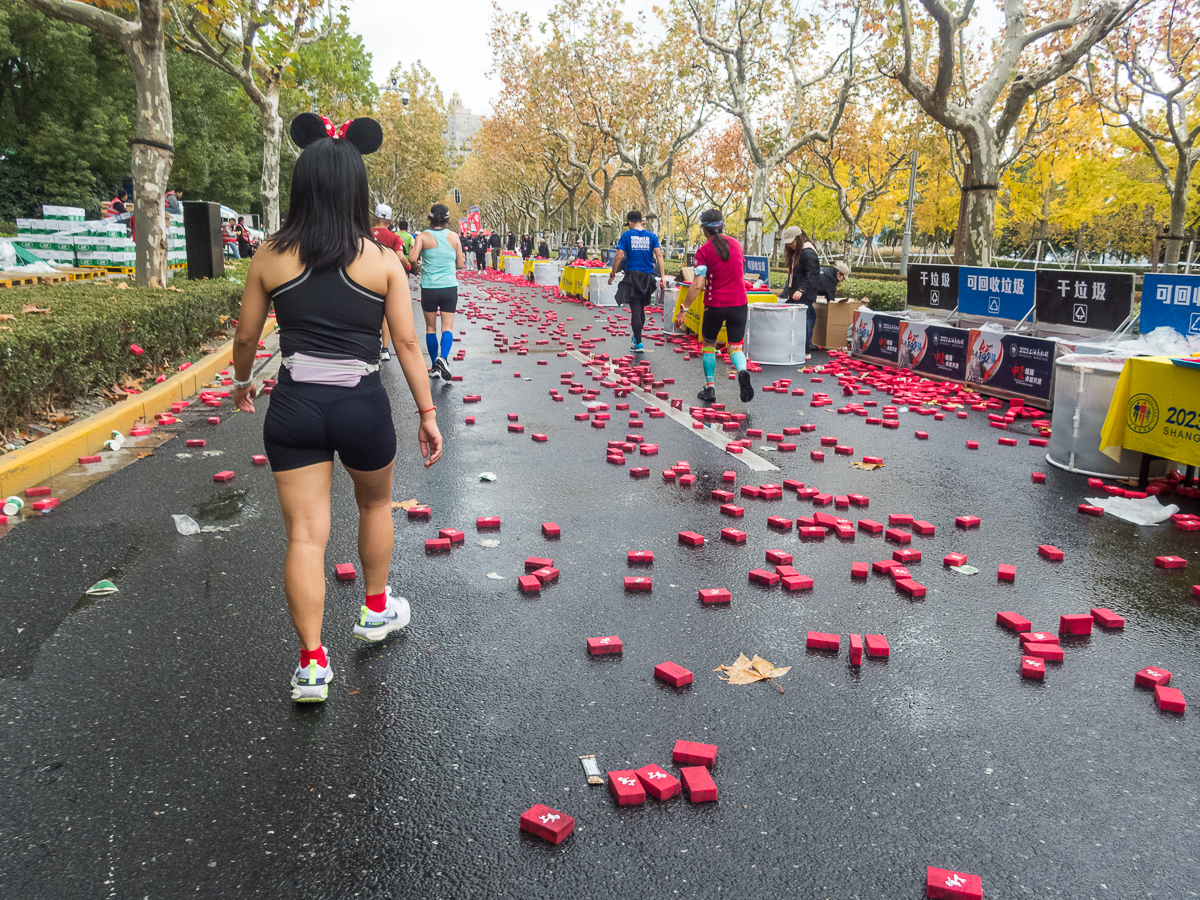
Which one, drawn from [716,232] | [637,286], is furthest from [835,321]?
[716,232]

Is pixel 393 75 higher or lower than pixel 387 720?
higher

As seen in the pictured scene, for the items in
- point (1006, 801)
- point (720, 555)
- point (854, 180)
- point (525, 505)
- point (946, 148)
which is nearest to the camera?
point (1006, 801)

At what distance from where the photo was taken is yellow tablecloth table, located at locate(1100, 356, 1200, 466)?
5707 millimetres

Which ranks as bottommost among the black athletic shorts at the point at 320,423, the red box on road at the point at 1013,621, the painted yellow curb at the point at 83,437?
the red box on road at the point at 1013,621

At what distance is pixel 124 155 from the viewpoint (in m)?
38.0

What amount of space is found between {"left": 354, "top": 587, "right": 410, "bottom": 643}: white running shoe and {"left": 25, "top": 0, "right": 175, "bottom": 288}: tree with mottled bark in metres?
11.9

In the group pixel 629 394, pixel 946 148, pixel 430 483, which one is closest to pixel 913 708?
pixel 430 483

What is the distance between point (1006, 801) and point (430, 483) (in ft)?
14.5

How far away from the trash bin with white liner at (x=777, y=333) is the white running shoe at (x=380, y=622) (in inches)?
378

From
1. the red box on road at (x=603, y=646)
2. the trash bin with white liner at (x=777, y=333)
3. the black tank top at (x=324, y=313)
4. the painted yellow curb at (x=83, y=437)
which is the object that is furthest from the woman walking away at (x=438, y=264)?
the red box on road at (x=603, y=646)

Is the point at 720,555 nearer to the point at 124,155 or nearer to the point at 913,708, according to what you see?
the point at 913,708

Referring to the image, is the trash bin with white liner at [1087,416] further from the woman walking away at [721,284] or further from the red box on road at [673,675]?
the red box on road at [673,675]

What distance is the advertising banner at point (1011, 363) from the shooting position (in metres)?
9.35

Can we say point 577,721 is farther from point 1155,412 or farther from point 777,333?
point 777,333
